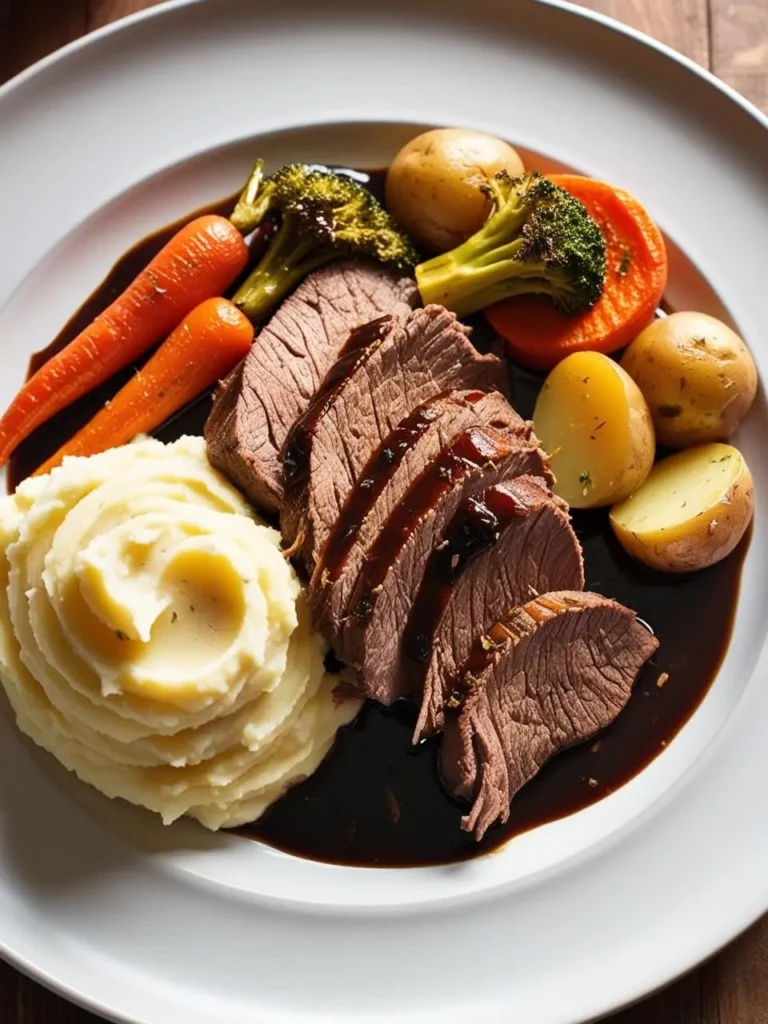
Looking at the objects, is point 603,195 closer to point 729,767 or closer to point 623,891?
point 729,767

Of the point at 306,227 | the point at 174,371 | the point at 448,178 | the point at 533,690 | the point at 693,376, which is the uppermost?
the point at 448,178

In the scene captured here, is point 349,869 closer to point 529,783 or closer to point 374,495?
point 529,783

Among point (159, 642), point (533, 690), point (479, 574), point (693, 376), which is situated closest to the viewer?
point (159, 642)

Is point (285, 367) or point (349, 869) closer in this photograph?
point (349, 869)


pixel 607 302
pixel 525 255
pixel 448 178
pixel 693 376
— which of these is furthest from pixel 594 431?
pixel 448 178

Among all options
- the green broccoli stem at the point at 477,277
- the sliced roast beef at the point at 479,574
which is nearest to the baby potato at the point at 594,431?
the sliced roast beef at the point at 479,574

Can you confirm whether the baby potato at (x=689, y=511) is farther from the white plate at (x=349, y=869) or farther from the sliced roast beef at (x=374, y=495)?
the sliced roast beef at (x=374, y=495)
